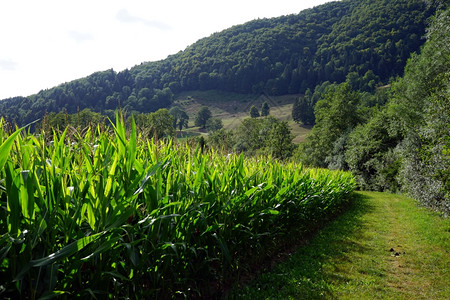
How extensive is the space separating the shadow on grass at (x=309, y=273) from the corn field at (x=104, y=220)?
0.59 meters

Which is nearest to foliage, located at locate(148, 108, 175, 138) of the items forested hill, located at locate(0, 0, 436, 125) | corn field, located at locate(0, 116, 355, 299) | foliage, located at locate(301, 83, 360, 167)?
corn field, located at locate(0, 116, 355, 299)

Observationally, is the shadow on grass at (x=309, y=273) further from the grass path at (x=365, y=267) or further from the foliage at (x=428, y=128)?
the foliage at (x=428, y=128)

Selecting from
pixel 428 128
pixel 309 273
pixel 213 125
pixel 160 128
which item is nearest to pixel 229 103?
pixel 213 125

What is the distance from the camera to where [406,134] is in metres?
20.6

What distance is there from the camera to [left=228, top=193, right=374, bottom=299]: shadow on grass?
4.06m

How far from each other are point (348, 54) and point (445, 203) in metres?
122

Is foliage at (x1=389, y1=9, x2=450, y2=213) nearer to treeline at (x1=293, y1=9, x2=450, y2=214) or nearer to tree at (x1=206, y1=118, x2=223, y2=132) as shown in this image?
treeline at (x1=293, y1=9, x2=450, y2=214)

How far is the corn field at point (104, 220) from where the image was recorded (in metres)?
1.61

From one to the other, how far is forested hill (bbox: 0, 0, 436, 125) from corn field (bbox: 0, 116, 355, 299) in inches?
4047

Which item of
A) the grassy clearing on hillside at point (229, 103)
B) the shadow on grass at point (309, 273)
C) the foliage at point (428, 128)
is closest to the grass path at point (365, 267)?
the shadow on grass at point (309, 273)

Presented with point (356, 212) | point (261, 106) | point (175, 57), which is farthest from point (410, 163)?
point (175, 57)

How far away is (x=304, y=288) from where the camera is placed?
434 centimetres

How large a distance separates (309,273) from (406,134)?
20.0 metres

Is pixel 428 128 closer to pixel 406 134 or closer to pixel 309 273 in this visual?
pixel 309 273
